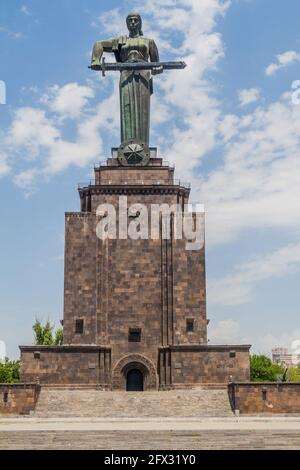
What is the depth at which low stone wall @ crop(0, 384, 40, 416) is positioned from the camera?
3275cm

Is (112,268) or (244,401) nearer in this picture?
(244,401)

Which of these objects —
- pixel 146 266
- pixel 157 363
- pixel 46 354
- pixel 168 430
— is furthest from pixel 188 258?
pixel 168 430

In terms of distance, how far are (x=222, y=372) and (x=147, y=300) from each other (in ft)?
19.3

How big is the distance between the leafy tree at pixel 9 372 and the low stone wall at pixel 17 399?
17.0 meters

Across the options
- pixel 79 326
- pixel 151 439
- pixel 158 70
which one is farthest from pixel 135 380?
pixel 151 439

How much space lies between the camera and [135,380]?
38.8 meters

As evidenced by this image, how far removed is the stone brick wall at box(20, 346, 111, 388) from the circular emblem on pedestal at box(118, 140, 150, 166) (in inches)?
465

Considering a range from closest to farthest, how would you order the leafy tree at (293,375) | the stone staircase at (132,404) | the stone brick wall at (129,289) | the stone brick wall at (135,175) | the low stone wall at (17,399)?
the stone staircase at (132,404), the low stone wall at (17,399), the stone brick wall at (129,289), the stone brick wall at (135,175), the leafy tree at (293,375)

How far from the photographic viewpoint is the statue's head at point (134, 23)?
139 ft

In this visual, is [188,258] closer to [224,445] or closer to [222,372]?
[222,372]

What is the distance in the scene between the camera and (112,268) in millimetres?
39844

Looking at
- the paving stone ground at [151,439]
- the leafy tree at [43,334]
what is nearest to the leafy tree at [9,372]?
the leafy tree at [43,334]

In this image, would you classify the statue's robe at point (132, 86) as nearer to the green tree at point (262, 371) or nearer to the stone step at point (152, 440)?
the stone step at point (152, 440)
